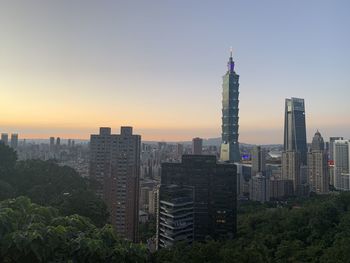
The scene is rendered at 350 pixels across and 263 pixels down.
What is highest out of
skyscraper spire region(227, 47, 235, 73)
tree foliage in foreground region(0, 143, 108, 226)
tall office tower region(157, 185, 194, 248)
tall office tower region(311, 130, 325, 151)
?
skyscraper spire region(227, 47, 235, 73)

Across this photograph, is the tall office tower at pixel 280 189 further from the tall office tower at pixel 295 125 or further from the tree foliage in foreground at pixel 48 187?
the tall office tower at pixel 295 125

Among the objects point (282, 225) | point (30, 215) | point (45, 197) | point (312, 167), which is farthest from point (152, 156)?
point (30, 215)

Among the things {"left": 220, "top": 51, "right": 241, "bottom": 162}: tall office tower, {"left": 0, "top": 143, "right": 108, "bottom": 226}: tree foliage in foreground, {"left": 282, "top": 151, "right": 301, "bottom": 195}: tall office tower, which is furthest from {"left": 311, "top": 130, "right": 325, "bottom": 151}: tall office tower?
{"left": 0, "top": 143, "right": 108, "bottom": 226}: tree foliage in foreground

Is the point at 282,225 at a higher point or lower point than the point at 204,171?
lower

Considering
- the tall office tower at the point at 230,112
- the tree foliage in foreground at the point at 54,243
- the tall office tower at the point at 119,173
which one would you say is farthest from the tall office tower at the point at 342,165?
the tree foliage in foreground at the point at 54,243

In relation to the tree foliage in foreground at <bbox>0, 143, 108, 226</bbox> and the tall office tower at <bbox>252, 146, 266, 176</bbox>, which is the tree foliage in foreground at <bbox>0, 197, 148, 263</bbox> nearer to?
the tree foliage in foreground at <bbox>0, 143, 108, 226</bbox>

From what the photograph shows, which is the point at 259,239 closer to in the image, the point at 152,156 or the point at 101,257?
the point at 101,257
